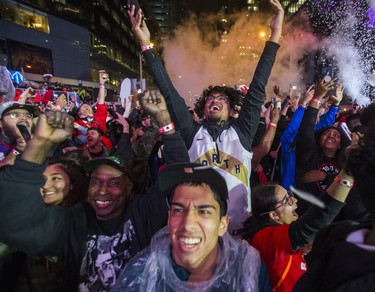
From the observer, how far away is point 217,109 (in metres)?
2.90

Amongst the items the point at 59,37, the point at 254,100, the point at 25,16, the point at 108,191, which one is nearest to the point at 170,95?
the point at 254,100

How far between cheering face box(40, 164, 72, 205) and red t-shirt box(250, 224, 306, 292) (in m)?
1.50

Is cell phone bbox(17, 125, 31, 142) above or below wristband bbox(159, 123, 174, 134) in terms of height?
above

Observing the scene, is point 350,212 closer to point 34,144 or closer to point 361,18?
point 34,144

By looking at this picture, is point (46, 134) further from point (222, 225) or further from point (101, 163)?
point (222, 225)

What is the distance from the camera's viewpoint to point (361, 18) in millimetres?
31781

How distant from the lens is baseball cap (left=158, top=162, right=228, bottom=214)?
1614 mm

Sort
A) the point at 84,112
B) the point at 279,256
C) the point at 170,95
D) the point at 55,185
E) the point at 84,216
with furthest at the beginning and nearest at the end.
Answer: the point at 84,112
the point at 170,95
the point at 55,185
the point at 84,216
the point at 279,256

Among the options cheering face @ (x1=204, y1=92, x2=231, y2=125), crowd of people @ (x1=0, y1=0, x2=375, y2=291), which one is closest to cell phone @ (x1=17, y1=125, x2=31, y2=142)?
crowd of people @ (x1=0, y1=0, x2=375, y2=291)

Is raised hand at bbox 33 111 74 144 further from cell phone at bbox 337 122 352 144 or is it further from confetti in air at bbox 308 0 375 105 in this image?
confetti in air at bbox 308 0 375 105

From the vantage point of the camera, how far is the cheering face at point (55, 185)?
226cm

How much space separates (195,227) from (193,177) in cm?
26

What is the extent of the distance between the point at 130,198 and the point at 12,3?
3737 centimetres

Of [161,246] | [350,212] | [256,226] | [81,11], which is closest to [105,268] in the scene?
[161,246]
